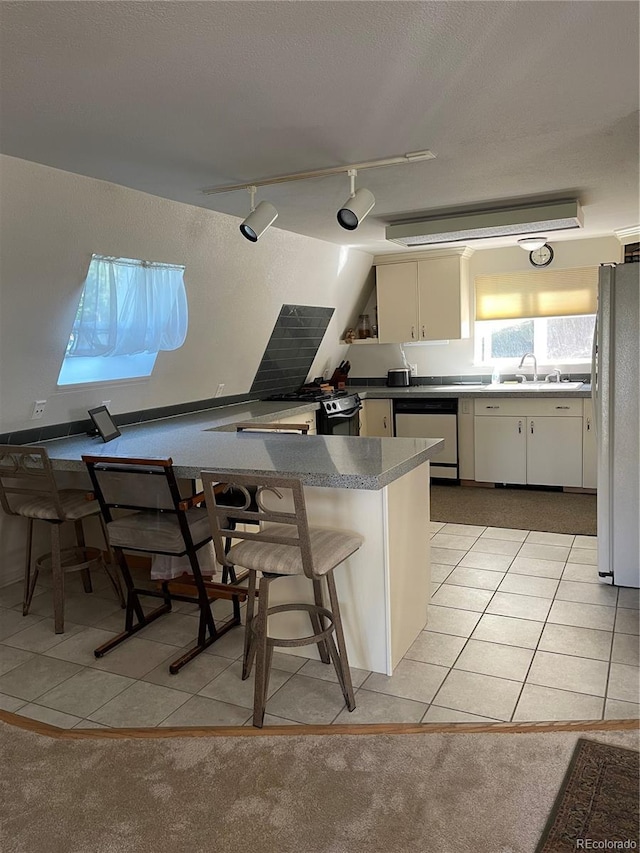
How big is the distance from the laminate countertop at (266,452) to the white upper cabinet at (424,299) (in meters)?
2.66

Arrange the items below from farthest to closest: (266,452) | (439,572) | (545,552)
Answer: (545,552) → (439,572) → (266,452)

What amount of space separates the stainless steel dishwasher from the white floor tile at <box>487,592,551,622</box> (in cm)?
269

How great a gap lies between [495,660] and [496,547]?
153cm

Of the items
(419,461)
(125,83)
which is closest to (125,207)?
(125,83)

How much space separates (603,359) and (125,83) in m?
2.68

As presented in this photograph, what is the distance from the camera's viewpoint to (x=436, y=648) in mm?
3008

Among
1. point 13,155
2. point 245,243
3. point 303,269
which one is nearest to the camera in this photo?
point 13,155

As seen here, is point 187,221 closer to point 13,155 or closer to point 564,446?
point 13,155

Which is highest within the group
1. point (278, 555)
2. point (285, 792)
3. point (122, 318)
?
point (122, 318)

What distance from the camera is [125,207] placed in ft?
11.4

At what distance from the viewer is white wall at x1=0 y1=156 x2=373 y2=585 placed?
3143 mm

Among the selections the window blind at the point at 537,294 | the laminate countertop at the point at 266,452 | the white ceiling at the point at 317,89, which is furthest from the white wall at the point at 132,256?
the window blind at the point at 537,294

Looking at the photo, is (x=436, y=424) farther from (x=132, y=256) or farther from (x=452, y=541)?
(x=132, y=256)

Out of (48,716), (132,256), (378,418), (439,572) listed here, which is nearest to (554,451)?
(378,418)
